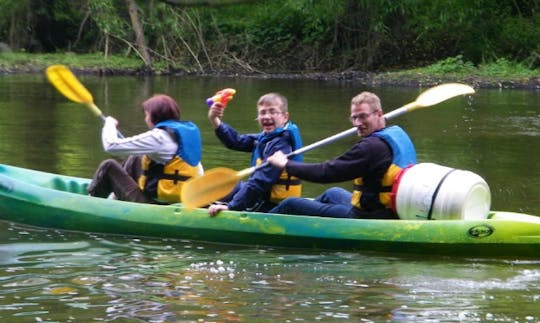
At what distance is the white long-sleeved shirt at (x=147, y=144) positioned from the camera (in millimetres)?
6406

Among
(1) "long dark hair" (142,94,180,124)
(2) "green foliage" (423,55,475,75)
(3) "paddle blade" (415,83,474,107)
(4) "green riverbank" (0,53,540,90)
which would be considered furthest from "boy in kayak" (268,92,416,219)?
(2) "green foliage" (423,55,475,75)

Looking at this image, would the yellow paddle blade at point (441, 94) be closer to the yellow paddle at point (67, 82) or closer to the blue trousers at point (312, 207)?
the blue trousers at point (312, 207)

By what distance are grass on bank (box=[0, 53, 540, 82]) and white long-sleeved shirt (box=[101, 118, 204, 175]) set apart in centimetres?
1451

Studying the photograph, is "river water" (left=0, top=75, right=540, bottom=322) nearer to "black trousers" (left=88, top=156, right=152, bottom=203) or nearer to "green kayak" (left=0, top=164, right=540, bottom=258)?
"green kayak" (left=0, top=164, right=540, bottom=258)

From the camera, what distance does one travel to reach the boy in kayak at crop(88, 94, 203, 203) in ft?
21.2

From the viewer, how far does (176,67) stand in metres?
23.0

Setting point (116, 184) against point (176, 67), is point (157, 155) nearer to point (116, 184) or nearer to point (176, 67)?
point (116, 184)

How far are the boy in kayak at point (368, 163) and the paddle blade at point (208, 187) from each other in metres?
0.33

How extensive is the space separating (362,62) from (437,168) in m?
18.0

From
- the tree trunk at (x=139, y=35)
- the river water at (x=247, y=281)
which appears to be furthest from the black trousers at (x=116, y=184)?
the tree trunk at (x=139, y=35)

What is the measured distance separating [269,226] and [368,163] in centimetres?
71

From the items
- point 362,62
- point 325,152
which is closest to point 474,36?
point 362,62

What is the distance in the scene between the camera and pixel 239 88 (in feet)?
63.4

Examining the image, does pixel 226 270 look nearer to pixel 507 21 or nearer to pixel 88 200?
pixel 88 200
